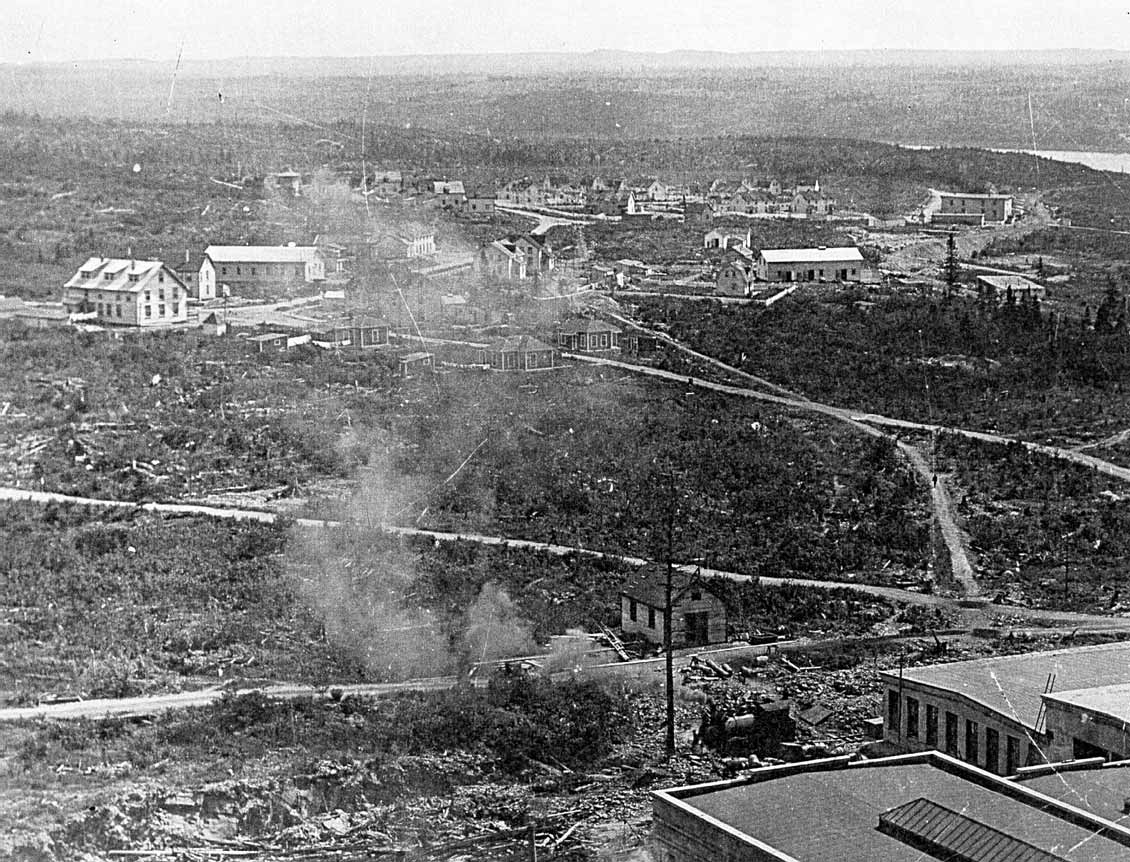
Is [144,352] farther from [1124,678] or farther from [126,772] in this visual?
[1124,678]

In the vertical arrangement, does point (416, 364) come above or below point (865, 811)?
below

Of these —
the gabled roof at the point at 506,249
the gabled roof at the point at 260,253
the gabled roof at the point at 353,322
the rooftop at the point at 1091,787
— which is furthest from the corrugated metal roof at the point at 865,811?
the gabled roof at the point at 506,249

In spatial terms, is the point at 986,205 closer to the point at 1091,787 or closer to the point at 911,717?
the point at 911,717

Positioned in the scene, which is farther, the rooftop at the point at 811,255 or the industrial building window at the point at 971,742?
the rooftop at the point at 811,255

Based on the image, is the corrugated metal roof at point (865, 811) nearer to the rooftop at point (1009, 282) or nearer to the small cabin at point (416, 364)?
the small cabin at point (416, 364)

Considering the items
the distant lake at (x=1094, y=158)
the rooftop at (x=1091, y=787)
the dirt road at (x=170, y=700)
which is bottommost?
the dirt road at (x=170, y=700)

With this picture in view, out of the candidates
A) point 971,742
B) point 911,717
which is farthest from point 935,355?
point 971,742

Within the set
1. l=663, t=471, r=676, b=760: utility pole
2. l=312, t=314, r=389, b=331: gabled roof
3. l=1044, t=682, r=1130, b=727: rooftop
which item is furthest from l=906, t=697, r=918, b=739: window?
l=312, t=314, r=389, b=331: gabled roof
